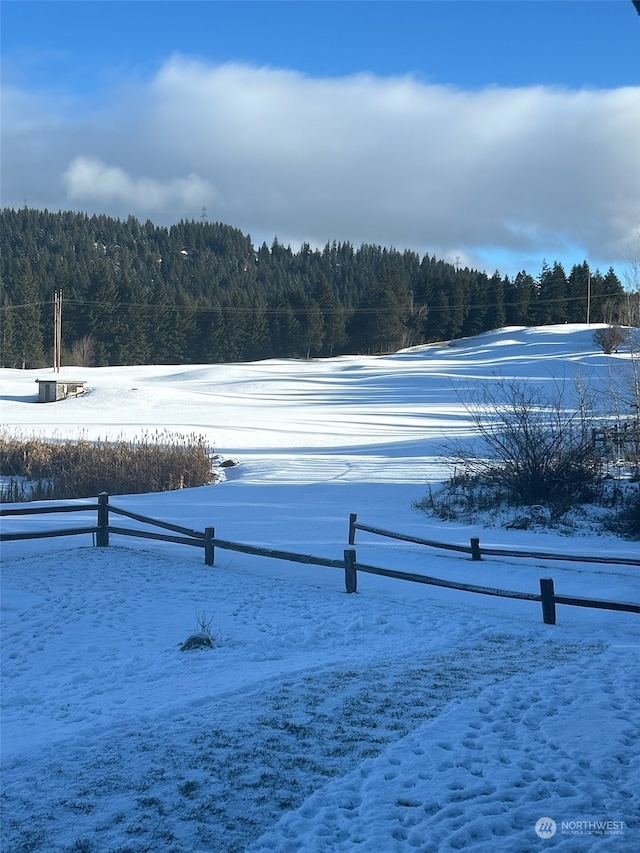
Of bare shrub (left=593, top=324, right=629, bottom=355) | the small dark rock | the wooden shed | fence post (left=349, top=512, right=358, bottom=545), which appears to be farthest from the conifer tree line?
the small dark rock

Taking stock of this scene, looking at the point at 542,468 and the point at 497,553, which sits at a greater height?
the point at 542,468

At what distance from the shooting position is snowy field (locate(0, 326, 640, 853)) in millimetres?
4270

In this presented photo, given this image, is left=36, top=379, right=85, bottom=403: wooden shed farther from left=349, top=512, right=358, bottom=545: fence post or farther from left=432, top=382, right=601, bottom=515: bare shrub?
left=349, top=512, right=358, bottom=545: fence post

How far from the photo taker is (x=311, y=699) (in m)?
6.28

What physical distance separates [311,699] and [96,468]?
58.3 feet

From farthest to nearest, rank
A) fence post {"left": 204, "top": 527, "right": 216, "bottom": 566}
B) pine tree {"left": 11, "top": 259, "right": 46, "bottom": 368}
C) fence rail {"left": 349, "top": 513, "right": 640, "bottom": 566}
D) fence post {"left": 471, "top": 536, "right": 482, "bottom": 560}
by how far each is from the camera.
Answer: pine tree {"left": 11, "top": 259, "right": 46, "bottom": 368}
fence post {"left": 204, "top": 527, "right": 216, "bottom": 566}
fence post {"left": 471, "top": 536, "right": 482, "bottom": 560}
fence rail {"left": 349, "top": 513, "right": 640, "bottom": 566}

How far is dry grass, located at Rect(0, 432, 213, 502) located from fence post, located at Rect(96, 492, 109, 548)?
7.82m

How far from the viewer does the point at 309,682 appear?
6801 mm

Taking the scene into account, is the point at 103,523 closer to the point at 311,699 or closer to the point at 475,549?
the point at 475,549

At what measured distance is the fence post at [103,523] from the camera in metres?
14.1

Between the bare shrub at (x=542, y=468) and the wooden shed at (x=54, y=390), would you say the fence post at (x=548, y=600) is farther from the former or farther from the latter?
the wooden shed at (x=54, y=390)

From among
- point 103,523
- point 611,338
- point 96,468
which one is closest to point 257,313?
point 611,338

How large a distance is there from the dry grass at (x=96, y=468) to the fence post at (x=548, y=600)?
15.5m

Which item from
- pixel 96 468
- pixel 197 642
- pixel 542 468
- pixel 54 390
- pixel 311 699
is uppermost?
pixel 54 390
